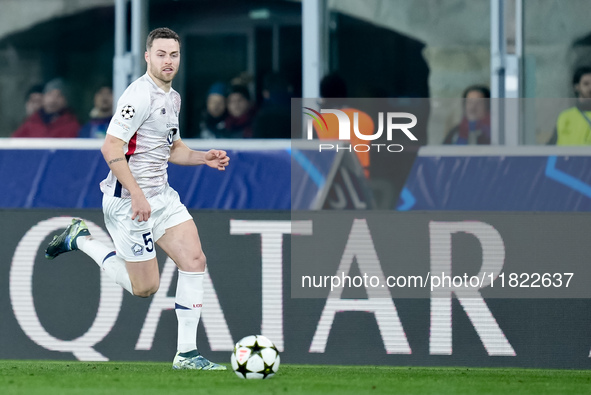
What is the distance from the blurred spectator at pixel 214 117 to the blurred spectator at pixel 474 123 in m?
1.97

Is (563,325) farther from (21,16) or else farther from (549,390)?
(21,16)

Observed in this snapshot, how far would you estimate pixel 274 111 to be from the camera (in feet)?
33.5

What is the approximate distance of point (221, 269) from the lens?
8.48 metres

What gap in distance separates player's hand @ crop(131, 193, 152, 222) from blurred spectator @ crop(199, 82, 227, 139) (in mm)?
3334

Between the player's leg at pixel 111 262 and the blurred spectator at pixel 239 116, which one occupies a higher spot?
the blurred spectator at pixel 239 116

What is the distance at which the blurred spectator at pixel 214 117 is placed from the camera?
33.7 ft

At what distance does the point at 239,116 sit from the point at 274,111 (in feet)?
0.97

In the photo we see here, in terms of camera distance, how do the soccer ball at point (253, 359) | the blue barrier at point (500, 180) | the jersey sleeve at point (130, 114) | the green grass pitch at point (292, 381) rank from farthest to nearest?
the blue barrier at point (500, 180) < the jersey sleeve at point (130, 114) < the soccer ball at point (253, 359) < the green grass pitch at point (292, 381)

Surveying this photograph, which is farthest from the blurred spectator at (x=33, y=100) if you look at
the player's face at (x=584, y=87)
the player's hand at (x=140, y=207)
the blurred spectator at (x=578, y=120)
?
the player's face at (x=584, y=87)

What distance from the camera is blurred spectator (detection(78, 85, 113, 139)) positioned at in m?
10.3

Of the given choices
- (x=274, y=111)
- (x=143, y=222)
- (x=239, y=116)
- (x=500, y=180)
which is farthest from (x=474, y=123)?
(x=143, y=222)

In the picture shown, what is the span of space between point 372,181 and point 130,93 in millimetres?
2306

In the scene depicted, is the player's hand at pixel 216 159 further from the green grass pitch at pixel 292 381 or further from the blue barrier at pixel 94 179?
the blue barrier at pixel 94 179

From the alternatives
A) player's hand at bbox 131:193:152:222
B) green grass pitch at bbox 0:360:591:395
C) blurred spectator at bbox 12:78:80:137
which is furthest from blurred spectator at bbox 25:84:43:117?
player's hand at bbox 131:193:152:222
